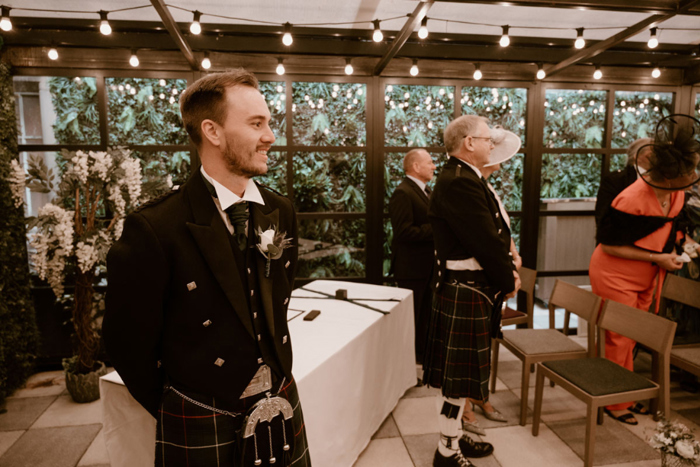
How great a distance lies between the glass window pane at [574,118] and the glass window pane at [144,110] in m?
3.55

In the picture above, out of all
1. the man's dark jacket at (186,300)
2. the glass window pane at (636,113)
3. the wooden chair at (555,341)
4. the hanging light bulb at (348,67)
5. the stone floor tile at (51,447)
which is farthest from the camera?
the glass window pane at (636,113)

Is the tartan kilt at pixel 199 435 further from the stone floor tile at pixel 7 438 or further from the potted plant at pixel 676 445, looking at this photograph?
the stone floor tile at pixel 7 438

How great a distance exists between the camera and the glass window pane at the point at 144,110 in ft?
12.7

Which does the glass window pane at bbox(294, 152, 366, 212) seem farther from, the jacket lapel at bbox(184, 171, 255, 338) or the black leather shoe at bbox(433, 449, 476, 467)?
the jacket lapel at bbox(184, 171, 255, 338)

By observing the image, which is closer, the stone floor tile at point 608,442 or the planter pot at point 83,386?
the stone floor tile at point 608,442

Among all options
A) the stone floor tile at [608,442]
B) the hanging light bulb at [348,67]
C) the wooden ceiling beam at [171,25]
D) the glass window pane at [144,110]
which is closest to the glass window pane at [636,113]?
the hanging light bulb at [348,67]

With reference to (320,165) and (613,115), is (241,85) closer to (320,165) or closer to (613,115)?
(320,165)

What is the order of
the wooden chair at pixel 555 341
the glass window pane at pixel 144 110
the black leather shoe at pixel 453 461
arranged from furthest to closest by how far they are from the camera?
1. the glass window pane at pixel 144 110
2. the wooden chair at pixel 555 341
3. the black leather shoe at pixel 453 461

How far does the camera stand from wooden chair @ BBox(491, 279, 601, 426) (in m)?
2.76

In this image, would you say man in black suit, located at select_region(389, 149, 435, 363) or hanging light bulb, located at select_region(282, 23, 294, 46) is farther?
man in black suit, located at select_region(389, 149, 435, 363)

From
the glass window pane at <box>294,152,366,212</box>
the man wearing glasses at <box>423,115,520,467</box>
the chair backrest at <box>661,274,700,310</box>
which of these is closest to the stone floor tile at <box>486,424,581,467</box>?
the man wearing glasses at <box>423,115,520,467</box>

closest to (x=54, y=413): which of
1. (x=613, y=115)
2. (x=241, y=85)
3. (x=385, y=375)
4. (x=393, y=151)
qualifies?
(x=385, y=375)

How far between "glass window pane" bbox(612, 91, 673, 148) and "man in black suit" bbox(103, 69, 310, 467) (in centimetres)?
459

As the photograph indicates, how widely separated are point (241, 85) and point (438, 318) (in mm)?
1643
